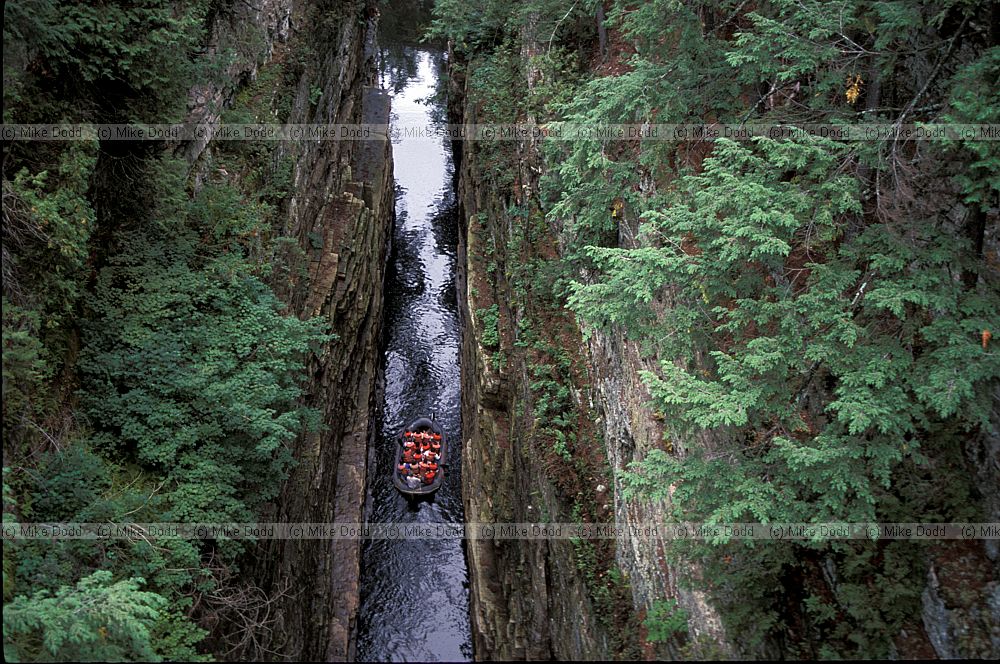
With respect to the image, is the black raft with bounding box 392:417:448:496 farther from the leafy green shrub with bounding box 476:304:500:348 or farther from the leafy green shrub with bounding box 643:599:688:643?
the leafy green shrub with bounding box 643:599:688:643

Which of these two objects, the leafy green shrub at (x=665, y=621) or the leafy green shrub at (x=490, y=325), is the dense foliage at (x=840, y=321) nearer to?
the leafy green shrub at (x=665, y=621)

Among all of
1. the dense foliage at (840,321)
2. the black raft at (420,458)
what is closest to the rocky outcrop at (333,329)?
the black raft at (420,458)

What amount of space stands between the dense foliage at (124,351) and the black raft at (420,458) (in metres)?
7.70

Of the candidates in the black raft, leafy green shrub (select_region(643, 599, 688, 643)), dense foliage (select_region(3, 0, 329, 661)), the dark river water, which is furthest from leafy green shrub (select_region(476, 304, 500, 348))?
leafy green shrub (select_region(643, 599, 688, 643))

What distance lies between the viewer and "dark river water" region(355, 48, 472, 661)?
1525 cm

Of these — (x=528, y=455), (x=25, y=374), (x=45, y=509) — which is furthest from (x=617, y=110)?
(x=45, y=509)

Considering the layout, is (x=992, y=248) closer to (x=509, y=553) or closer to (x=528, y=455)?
(x=528, y=455)

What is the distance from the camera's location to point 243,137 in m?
12.7

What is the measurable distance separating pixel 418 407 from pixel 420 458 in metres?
2.58

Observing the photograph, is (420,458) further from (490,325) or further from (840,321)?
(840,321)

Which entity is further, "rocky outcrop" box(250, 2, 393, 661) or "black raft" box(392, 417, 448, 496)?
"black raft" box(392, 417, 448, 496)

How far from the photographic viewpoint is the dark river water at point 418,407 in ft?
50.0

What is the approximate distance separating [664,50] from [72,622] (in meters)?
9.17

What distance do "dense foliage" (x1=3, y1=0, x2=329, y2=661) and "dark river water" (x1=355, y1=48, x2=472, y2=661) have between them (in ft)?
23.5
